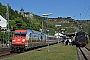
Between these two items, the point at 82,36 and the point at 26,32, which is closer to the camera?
the point at 26,32

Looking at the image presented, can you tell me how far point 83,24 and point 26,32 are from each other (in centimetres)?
5077

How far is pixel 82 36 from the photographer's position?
62.7 metres

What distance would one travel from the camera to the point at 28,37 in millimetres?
36094

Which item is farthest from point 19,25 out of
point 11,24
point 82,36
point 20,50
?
point 20,50

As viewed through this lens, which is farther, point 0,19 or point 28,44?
point 0,19

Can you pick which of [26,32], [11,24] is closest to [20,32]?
[26,32]

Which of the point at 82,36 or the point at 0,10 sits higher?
the point at 0,10

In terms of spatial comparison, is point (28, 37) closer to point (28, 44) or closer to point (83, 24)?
point (28, 44)

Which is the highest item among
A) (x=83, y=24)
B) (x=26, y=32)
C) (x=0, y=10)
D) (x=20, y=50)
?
(x=0, y=10)

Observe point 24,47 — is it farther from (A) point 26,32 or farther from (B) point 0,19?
(B) point 0,19

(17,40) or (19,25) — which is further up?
(19,25)

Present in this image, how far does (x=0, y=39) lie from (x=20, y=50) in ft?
101

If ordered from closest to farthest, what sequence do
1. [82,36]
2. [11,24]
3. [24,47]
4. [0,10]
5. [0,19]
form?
[24,47]
[82,36]
[11,24]
[0,19]
[0,10]

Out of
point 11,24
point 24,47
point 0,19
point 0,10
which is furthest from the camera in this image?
point 0,10
